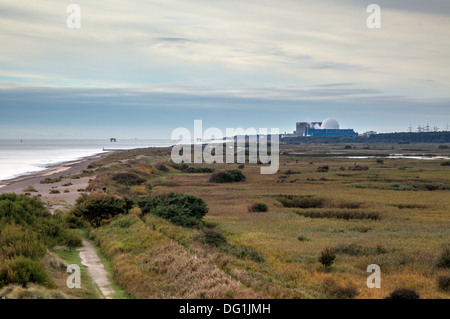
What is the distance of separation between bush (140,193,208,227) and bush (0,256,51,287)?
14805 millimetres

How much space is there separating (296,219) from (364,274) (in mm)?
15050

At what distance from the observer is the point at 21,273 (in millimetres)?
15664

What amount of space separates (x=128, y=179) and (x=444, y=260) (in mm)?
47573

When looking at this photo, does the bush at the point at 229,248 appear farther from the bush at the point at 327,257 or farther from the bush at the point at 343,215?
the bush at the point at 343,215

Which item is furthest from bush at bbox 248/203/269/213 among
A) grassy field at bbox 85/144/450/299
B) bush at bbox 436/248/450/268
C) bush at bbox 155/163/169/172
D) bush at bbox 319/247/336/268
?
bush at bbox 155/163/169/172

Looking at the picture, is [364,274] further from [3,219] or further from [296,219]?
[3,219]

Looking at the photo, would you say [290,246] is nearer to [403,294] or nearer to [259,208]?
[403,294]

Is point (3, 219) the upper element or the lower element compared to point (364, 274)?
upper

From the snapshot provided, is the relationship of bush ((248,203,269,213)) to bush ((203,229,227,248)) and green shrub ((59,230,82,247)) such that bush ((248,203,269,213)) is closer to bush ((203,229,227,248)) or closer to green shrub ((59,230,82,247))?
bush ((203,229,227,248))

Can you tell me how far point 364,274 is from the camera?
20.3m

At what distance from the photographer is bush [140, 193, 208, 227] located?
31309 mm
